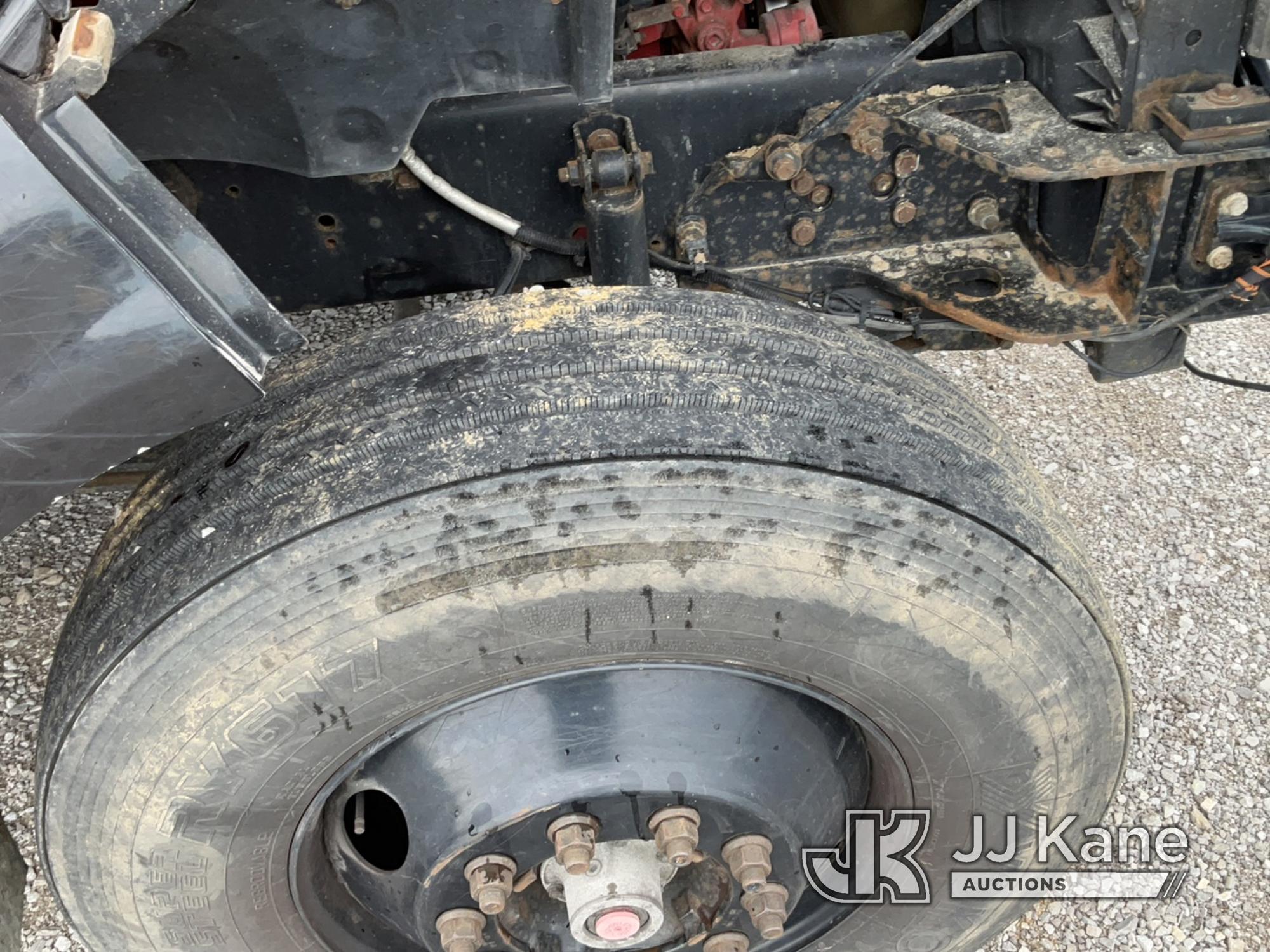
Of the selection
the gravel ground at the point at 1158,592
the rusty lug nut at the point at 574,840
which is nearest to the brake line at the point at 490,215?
the rusty lug nut at the point at 574,840

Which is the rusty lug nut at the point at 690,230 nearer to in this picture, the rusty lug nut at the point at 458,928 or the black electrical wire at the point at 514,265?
the black electrical wire at the point at 514,265

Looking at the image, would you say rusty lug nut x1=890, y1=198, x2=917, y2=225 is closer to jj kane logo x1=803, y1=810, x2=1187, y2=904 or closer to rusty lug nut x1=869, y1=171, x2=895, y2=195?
rusty lug nut x1=869, y1=171, x2=895, y2=195

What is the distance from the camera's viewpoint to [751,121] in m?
1.78

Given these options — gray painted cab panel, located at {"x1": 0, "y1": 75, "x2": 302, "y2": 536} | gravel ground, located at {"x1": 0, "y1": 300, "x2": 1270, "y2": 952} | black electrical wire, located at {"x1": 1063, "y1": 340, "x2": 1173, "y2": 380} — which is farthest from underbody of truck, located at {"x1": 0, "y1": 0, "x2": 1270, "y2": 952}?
gravel ground, located at {"x1": 0, "y1": 300, "x2": 1270, "y2": 952}

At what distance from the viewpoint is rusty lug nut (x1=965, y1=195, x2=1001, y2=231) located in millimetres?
1907

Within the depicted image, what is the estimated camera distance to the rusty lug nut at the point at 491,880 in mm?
1399

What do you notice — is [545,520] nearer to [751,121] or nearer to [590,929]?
[590,929]

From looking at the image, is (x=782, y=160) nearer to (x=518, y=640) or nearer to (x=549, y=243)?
(x=549, y=243)

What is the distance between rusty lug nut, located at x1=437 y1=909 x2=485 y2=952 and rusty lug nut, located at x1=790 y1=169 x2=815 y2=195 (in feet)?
4.10

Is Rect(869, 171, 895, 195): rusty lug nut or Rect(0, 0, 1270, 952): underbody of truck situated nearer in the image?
Rect(0, 0, 1270, 952): underbody of truck

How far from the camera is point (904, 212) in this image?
6.18 feet

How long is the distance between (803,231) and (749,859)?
105 cm

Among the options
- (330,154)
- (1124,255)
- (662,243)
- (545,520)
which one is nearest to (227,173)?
(330,154)

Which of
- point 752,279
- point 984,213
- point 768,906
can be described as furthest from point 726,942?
point 984,213
